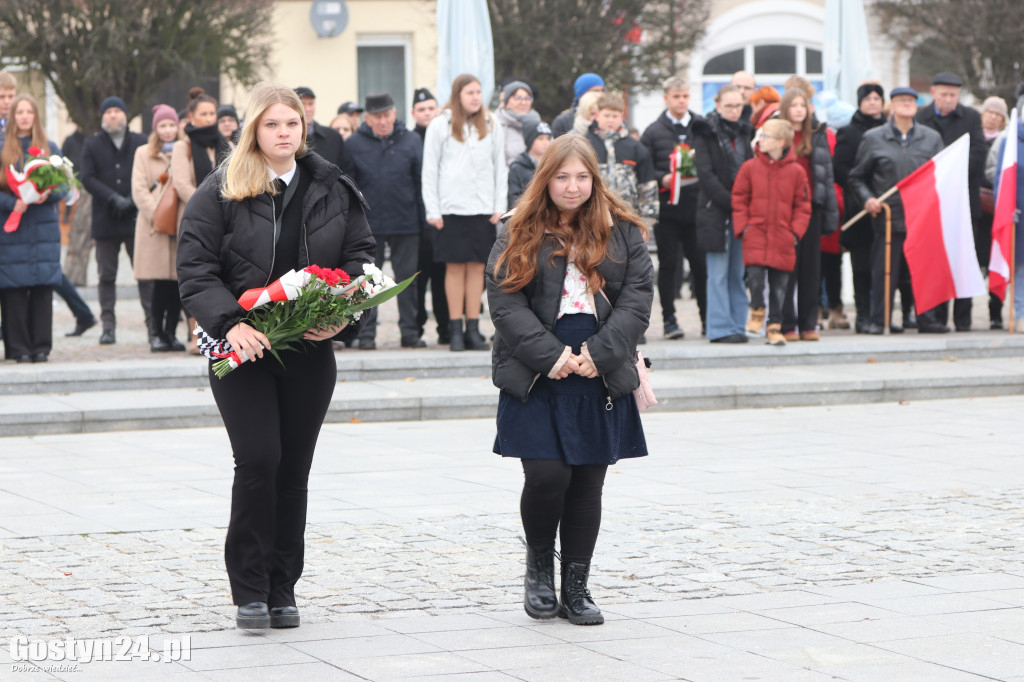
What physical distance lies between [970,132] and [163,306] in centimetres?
765

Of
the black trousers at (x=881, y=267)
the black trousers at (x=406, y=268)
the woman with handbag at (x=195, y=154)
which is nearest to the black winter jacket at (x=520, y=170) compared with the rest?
the black trousers at (x=406, y=268)

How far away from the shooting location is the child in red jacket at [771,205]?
13.1 metres

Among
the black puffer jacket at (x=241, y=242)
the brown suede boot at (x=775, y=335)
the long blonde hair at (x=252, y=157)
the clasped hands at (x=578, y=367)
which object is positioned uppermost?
the long blonde hair at (x=252, y=157)

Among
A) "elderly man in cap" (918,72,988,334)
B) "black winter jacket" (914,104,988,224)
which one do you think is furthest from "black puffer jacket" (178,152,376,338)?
"black winter jacket" (914,104,988,224)

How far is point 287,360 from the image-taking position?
572 centimetres

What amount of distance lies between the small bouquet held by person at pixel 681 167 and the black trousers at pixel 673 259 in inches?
14.7

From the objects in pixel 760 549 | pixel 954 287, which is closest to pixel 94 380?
pixel 760 549

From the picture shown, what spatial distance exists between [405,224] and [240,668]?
8397mm

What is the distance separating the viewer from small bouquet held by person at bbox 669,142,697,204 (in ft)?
44.7

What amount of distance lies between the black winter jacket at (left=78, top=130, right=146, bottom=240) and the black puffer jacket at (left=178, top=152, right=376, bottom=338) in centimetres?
861

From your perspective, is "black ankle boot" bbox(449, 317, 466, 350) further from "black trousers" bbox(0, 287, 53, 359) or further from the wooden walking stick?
the wooden walking stick

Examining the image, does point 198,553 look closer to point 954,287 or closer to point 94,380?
point 94,380

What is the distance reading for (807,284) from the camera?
13.8m

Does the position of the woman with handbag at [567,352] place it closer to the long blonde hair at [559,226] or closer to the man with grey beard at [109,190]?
the long blonde hair at [559,226]
